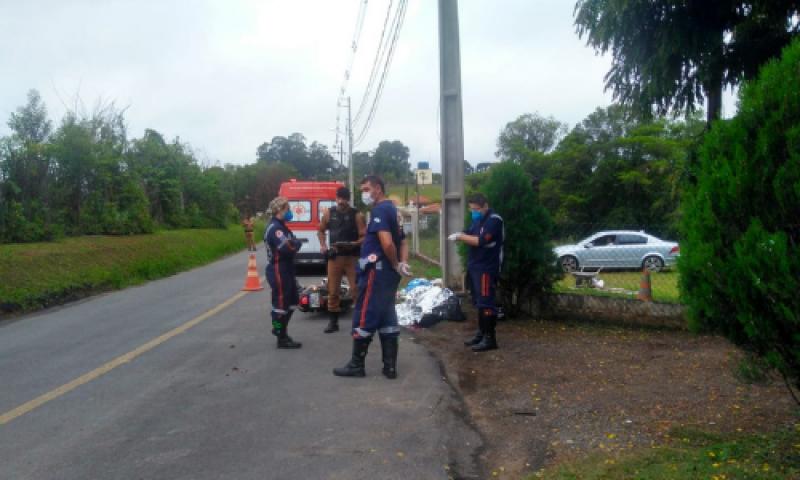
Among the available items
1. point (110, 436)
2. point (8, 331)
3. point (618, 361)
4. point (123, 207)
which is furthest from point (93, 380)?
point (123, 207)

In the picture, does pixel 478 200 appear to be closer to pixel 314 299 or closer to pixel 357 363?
pixel 357 363

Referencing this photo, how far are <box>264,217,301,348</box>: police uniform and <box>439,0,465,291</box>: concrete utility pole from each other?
295 cm

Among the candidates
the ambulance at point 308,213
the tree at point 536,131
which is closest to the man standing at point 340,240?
the ambulance at point 308,213

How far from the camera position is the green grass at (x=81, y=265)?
41.4 ft

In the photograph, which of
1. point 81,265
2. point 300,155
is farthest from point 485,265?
point 300,155

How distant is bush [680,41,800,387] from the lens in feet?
10.3

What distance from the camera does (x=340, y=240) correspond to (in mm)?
8539

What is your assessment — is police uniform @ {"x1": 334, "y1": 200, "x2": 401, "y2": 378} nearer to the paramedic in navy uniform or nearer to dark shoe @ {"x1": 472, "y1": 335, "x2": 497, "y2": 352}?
the paramedic in navy uniform

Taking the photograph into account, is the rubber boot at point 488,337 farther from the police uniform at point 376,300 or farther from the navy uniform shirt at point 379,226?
the navy uniform shirt at point 379,226

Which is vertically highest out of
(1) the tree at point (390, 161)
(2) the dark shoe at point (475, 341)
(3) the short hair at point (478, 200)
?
(1) the tree at point (390, 161)

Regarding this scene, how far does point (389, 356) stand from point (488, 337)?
1.44m

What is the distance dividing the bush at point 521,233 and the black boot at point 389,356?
247cm

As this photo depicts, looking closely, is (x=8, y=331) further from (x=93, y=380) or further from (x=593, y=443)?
(x=593, y=443)

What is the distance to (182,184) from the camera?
38875 mm
